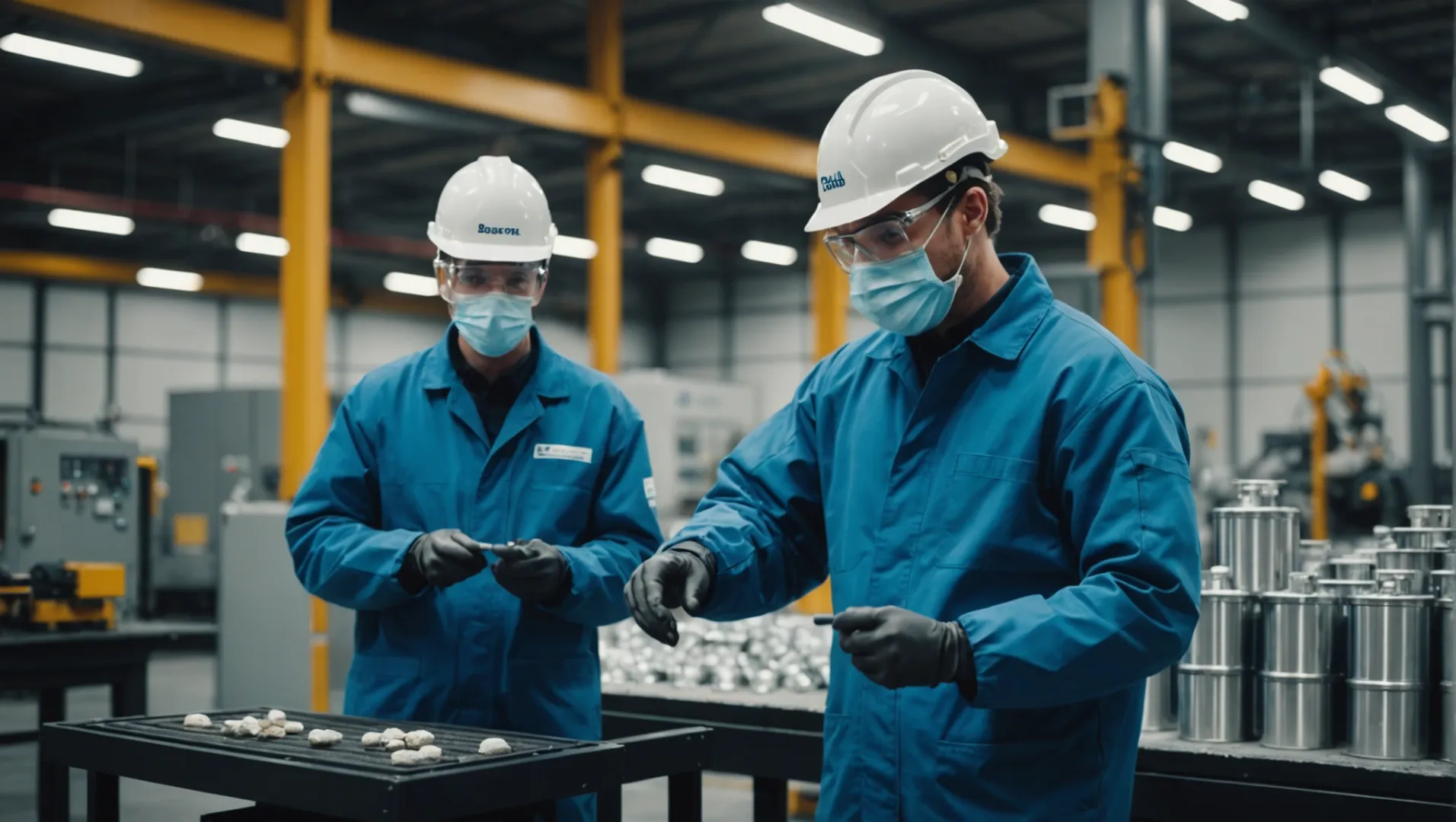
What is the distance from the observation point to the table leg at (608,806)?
238 cm

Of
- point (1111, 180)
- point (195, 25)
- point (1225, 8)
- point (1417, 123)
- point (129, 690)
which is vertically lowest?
point (129, 690)

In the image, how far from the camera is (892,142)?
1902 millimetres

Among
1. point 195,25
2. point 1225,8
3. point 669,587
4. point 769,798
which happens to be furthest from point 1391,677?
point 1225,8

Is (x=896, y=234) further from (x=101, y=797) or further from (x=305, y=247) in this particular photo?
(x=305, y=247)

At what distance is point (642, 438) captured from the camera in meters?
2.90

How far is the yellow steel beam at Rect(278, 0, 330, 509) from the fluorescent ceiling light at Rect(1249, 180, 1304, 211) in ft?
38.2

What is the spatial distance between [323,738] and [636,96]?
12.8 metres

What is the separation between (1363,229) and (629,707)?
18.0 meters

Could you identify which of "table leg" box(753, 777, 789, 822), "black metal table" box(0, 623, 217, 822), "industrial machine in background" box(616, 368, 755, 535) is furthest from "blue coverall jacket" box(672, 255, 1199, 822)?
"industrial machine in background" box(616, 368, 755, 535)

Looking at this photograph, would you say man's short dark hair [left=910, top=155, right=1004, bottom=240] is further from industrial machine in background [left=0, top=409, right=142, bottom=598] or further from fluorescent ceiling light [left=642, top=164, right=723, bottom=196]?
fluorescent ceiling light [left=642, top=164, right=723, bottom=196]

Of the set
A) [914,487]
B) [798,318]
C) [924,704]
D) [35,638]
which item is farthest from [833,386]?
[798,318]

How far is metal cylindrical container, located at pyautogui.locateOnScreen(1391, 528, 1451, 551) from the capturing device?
3090 mm

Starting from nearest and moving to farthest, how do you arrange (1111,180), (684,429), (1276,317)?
(1111,180) < (684,429) < (1276,317)

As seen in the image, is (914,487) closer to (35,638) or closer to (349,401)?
(349,401)
